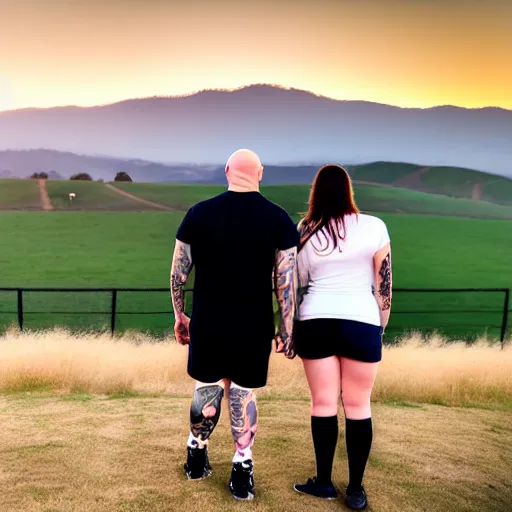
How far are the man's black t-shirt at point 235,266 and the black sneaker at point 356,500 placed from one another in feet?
2.92

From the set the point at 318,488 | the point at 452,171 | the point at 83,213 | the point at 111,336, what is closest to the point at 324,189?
the point at 318,488

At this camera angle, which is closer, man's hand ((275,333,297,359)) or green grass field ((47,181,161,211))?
man's hand ((275,333,297,359))

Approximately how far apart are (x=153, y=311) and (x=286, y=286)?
17.7 metres

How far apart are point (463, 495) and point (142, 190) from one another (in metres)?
69.5

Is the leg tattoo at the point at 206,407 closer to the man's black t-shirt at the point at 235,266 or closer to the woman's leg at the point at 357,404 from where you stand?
the man's black t-shirt at the point at 235,266

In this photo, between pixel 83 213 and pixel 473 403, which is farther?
pixel 83 213

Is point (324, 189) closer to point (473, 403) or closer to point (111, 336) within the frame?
point (473, 403)

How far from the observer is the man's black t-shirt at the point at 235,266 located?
322 centimetres

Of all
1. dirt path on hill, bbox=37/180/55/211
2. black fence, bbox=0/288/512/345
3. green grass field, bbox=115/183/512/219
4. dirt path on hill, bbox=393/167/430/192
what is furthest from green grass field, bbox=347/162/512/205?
black fence, bbox=0/288/512/345

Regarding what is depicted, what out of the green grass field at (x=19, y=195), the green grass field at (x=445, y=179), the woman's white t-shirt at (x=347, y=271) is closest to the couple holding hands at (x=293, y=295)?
the woman's white t-shirt at (x=347, y=271)

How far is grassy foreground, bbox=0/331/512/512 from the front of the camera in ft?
11.5

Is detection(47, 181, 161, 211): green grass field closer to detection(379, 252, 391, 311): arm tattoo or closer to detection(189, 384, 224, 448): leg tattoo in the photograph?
detection(189, 384, 224, 448): leg tattoo

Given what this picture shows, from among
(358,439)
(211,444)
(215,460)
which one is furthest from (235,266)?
(211,444)

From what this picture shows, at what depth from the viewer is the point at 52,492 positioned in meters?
3.50
